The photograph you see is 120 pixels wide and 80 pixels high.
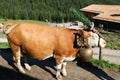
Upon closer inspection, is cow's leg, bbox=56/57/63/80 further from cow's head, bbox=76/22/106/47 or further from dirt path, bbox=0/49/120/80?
cow's head, bbox=76/22/106/47

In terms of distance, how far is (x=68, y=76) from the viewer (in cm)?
1198

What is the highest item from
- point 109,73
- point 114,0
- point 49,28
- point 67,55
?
point 49,28

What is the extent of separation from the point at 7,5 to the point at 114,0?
94.4 m

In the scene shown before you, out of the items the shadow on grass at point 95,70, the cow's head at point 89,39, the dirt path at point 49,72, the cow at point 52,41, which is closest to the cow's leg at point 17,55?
the cow at point 52,41

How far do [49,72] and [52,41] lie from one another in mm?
1752

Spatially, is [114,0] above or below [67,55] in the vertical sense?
below

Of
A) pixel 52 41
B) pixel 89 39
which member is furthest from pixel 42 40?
pixel 89 39

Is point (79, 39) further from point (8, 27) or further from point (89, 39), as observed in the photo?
point (8, 27)

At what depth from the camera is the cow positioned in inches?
431

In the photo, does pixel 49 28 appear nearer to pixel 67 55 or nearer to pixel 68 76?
pixel 67 55

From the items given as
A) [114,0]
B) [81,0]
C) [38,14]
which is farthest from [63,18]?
[114,0]

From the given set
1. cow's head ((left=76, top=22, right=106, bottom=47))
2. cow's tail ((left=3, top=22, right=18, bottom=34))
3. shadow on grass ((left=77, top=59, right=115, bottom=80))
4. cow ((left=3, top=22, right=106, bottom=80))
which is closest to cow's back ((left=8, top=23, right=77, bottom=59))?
cow ((left=3, top=22, right=106, bottom=80))

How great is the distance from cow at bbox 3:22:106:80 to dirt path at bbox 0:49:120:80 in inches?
29.5

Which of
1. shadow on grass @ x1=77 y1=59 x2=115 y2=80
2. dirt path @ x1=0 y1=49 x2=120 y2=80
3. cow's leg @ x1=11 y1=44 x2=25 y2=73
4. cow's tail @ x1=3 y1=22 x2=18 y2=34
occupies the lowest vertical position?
shadow on grass @ x1=77 y1=59 x2=115 y2=80
